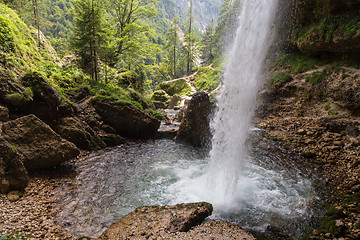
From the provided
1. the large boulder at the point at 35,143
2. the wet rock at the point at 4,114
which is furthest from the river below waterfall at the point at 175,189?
the wet rock at the point at 4,114

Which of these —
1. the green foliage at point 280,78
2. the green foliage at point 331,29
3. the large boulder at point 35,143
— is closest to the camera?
the large boulder at point 35,143

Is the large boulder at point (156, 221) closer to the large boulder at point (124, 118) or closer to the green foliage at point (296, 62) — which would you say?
the large boulder at point (124, 118)

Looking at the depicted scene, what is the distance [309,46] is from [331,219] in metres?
10.9

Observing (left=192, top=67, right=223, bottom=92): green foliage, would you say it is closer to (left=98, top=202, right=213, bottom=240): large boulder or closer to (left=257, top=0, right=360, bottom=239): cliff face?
(left=257, top=0, right=360, bottom=239): cliff face

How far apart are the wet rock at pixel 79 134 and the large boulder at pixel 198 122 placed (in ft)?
13.6

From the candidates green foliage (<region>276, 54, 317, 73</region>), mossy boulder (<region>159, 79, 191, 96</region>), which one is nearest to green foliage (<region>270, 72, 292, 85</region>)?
green foliage (<region>276, 54, 317, 73</region>)

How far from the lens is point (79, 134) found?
6664mm

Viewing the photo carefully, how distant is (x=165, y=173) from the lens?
624cm

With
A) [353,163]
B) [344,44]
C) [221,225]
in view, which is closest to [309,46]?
[344,44]

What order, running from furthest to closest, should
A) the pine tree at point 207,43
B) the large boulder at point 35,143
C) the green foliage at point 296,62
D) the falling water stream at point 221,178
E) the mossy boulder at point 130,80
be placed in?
the pine tree at point 207,43
the mossy boulder at point 130,80
the green foliage at point 296,62
the large boulder at point 35,143
the falling water stream at point 221,178

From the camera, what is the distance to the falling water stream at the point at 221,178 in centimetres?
411

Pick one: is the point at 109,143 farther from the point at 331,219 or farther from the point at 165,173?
the point at 331,219

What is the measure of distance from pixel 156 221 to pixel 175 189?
1927 mm

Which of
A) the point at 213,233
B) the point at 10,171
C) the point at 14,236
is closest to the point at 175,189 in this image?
the point at 213,233
